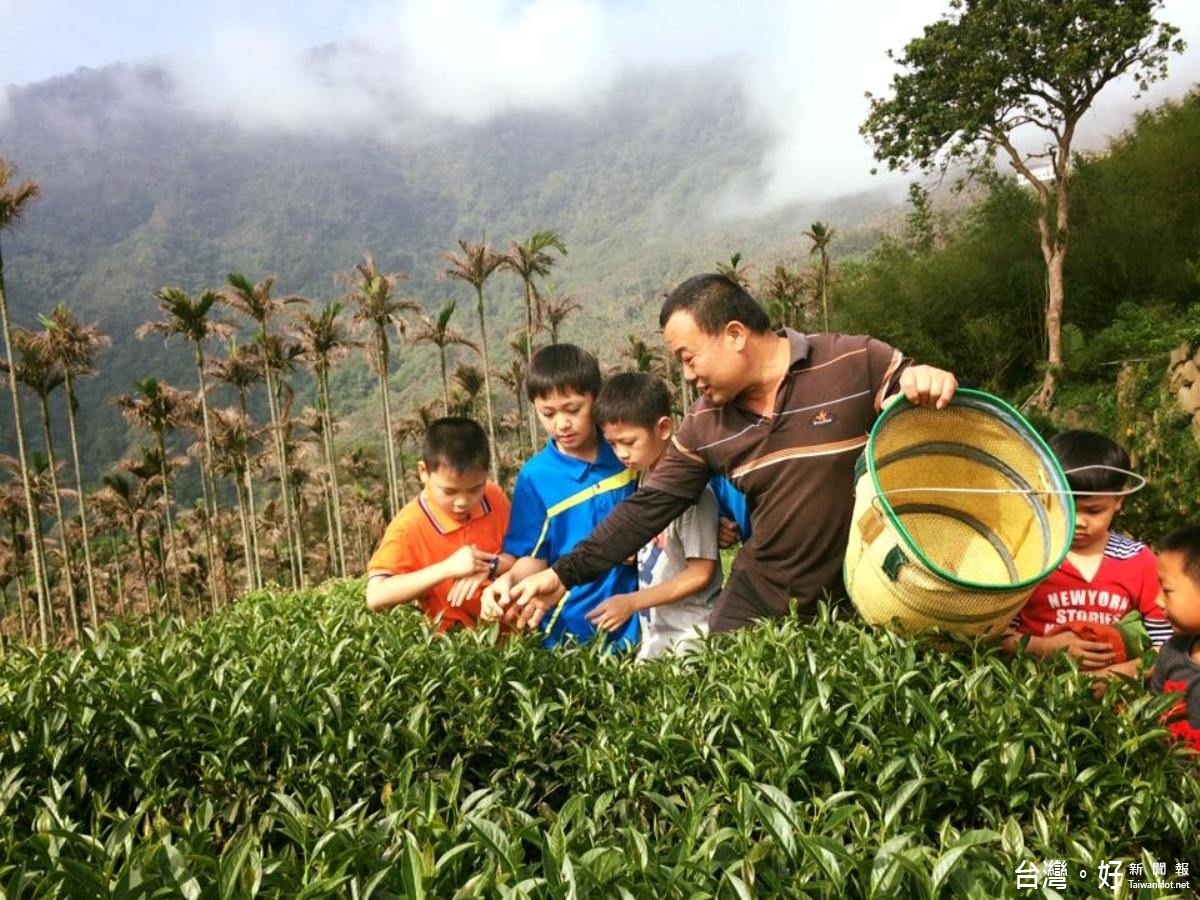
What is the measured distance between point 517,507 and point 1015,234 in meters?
29.1

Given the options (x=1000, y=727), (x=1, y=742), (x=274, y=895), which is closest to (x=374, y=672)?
(x=1, y=742)

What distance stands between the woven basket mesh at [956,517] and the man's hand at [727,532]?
886 mm

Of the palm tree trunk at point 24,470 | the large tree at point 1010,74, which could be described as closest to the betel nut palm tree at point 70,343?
the palm tree trunk at point 24,470

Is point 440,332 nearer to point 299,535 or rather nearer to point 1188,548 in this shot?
point 299,535

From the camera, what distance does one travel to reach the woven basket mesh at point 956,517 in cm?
176

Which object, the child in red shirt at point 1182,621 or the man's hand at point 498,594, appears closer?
the child in red shirt at point 1182,621

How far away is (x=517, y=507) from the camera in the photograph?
3.18 m

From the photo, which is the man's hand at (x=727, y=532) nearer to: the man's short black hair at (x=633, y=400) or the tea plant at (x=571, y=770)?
the man's short black hair at (x=633, y=400)

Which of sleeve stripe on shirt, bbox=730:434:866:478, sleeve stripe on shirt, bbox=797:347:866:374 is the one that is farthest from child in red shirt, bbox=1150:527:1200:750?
sleeve stripe on shirt, bbox=797:347:866:374

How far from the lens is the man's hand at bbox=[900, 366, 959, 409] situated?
2.05 metres

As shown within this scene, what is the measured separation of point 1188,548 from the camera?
2078mm

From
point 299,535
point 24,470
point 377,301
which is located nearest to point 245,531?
point 299,535

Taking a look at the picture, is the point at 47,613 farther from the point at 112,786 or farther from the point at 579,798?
the point at 579,798

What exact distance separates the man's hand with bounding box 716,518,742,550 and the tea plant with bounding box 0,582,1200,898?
25.1 inches
